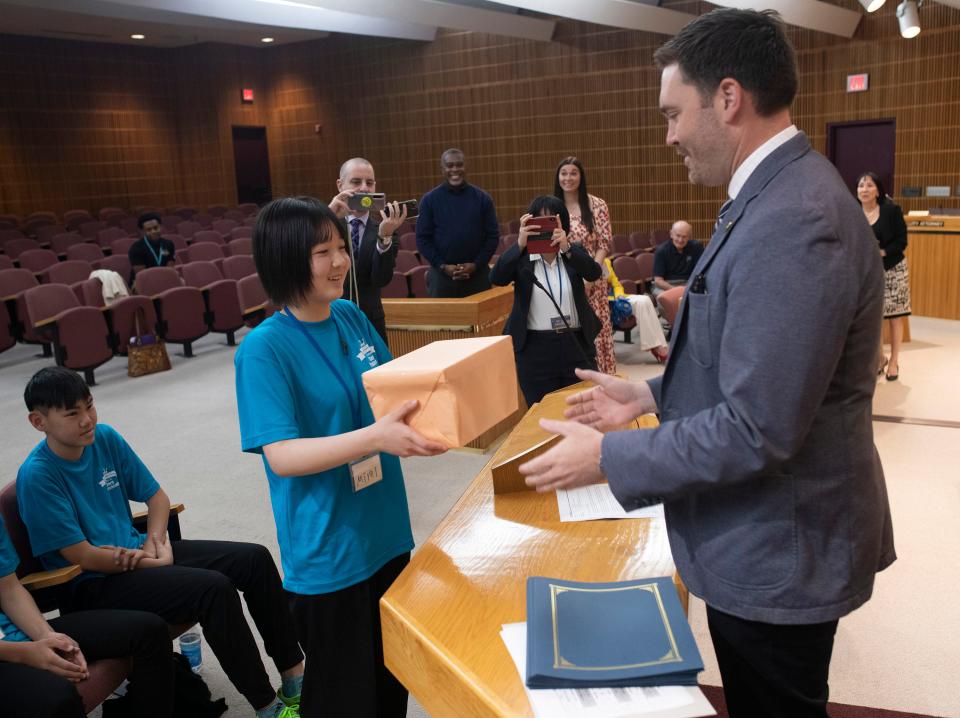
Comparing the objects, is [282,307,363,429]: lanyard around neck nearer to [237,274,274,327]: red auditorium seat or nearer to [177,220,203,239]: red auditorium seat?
[237,274,274,327]: red auditorium seat

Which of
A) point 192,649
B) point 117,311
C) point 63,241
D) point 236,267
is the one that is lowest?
point 192,649

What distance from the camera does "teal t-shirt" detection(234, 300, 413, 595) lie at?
1.68 m

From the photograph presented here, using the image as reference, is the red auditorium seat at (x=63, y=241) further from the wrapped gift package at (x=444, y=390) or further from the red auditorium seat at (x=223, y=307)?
the wrapped gift package at (x=444, y=390)

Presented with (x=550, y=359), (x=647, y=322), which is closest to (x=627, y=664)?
(x=550, y=359)

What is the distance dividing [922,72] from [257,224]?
1108cm

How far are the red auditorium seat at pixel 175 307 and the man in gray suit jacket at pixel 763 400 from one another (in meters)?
7.13

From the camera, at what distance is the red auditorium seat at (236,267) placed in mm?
9625

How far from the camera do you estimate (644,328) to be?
276 inches

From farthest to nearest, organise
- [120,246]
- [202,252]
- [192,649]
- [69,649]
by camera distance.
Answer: [120,246], [202,252], [192,649], [69,649]

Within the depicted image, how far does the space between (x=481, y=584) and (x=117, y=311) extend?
6463 mm

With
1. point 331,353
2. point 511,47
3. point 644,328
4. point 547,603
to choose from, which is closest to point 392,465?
point 331,353

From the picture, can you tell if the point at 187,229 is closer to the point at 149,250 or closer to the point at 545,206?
the point at 149,250

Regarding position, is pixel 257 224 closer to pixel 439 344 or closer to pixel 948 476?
pixel 439 344

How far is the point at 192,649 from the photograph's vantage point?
2.73m
